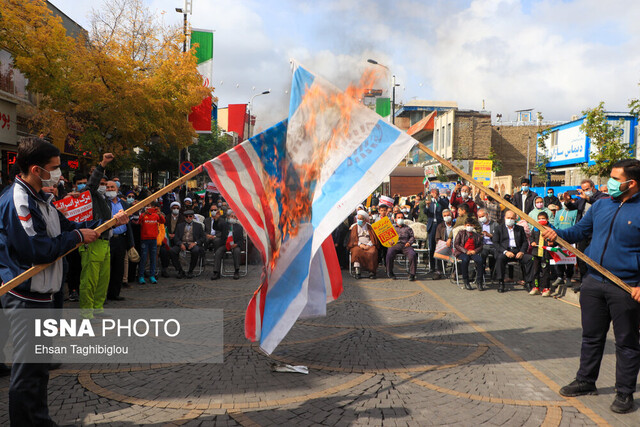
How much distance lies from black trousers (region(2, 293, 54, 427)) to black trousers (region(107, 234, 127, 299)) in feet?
17.6

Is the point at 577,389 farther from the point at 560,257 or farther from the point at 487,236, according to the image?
the point at 487,236

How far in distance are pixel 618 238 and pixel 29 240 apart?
496 centimetres

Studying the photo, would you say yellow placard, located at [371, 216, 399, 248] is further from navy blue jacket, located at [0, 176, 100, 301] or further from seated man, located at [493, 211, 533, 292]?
navy blue jacket, located at [0, 176, 100, 301]

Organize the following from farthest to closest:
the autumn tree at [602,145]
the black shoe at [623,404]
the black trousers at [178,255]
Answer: the autumn tree at [602,145] → the black trousers at [178,255] → the black shoe at [623,404]

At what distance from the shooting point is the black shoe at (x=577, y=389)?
4609 millimetres

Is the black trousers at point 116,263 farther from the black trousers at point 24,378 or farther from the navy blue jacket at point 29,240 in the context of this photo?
the black trousers at point 24,378

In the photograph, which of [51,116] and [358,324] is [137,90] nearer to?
[51,116]

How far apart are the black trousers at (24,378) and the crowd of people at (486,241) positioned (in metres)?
8.10

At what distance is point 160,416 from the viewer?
13.4ft

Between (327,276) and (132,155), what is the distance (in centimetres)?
1728

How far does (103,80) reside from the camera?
55.7ft

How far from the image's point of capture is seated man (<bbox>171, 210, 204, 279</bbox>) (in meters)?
12.4

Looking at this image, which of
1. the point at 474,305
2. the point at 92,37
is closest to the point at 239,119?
the point at 92,37

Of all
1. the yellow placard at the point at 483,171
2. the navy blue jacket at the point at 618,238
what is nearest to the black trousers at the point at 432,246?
the navy blue jacket at the point at 618,238
